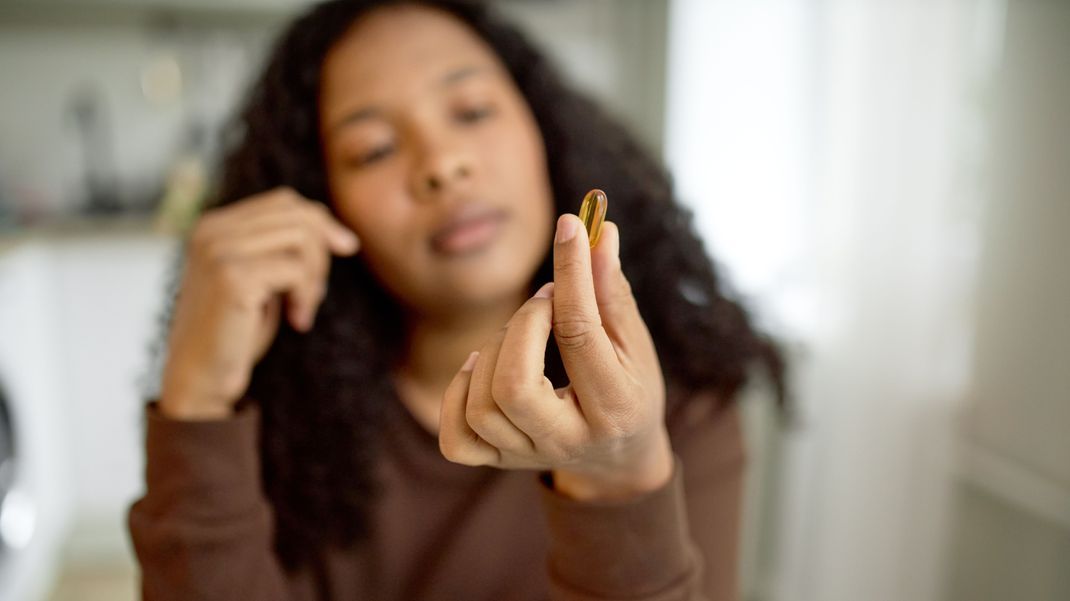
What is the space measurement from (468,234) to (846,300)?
0.78 meters

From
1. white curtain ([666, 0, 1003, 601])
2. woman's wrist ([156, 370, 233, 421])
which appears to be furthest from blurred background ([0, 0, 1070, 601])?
woman's wrist ([156, 370, 233, 421])

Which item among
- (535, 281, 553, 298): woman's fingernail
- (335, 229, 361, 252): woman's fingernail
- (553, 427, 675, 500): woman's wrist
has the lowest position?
(553, 427, 675, 500): woman's wrist

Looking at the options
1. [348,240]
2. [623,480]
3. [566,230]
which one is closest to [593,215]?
[566,230]

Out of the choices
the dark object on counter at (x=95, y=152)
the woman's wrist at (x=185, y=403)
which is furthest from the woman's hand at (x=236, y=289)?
the dark object on counter at (x=95, y=152)

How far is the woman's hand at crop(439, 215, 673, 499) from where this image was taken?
17cm

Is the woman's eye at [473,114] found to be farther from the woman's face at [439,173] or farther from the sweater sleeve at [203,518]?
the sweater sleeve at [203,518]

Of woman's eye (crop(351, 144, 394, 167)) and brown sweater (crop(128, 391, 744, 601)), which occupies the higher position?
woman's eye (crop(351, 144, 394, 167))

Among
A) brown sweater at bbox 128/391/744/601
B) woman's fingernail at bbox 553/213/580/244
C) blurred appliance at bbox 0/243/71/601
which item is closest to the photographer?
woman's fingernail at bbox 553/213/580/244

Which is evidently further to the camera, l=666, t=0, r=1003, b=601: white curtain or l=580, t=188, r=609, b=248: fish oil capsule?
l=666, t=0, r=1003, b=601: white curtain

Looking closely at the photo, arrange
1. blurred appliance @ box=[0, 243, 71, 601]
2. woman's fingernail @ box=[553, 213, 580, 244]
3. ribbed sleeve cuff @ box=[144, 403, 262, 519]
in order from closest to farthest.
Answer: woman's fingernail @ box=[553, 213, 580, 244]
ribbed sleeve cuff @ box=[144, 403, 262, 519]
blurred appliance @ box=[0, 243, 71, 601]

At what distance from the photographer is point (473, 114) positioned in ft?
1.04

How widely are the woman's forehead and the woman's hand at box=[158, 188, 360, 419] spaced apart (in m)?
0.07

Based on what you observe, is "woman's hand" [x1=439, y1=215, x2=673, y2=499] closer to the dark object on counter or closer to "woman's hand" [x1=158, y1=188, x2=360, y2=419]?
"woman's hand" [x1=158, y1=188, x2=360, y2=419]

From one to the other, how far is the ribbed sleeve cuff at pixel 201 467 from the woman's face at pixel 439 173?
0.42 ft
